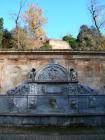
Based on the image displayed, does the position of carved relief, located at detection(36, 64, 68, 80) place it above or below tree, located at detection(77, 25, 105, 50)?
below

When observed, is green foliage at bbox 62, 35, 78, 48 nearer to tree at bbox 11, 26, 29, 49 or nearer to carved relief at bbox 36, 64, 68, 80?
tree at bbox 11, 26, 29, 49

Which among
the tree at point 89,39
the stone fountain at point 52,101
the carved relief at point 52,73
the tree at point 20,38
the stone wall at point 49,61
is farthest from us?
the tree at point 20,38

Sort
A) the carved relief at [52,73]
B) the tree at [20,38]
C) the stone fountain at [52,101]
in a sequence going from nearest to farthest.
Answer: the stone fountain at [52,101], the carved relief at [52,73], the tree at [20,38]

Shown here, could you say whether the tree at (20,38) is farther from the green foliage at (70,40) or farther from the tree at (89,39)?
the tree at (89,39)

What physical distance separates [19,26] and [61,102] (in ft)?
71.6

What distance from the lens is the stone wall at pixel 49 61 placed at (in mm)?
14711

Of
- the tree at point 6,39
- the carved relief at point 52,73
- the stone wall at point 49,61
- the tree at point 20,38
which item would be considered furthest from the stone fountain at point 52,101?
the tree at point 6,39

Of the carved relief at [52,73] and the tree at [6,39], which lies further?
the tree at [6,39]

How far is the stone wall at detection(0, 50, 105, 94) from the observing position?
48.3 feet

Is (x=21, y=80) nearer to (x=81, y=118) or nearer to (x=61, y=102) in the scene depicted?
(x=61, y=102)

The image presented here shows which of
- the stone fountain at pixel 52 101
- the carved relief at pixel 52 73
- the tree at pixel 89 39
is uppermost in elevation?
the tree at pixel 89 39

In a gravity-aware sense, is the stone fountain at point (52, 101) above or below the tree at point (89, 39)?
below

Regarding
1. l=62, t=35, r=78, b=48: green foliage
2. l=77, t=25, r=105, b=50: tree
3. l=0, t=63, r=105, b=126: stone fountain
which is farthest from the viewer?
l=62, t=35, r=78, b=48: green foliage

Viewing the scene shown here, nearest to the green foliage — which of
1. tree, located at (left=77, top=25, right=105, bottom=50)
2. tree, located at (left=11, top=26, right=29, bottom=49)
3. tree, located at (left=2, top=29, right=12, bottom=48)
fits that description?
tree, located at (left=77, top=25, right=105, bottom=50)
